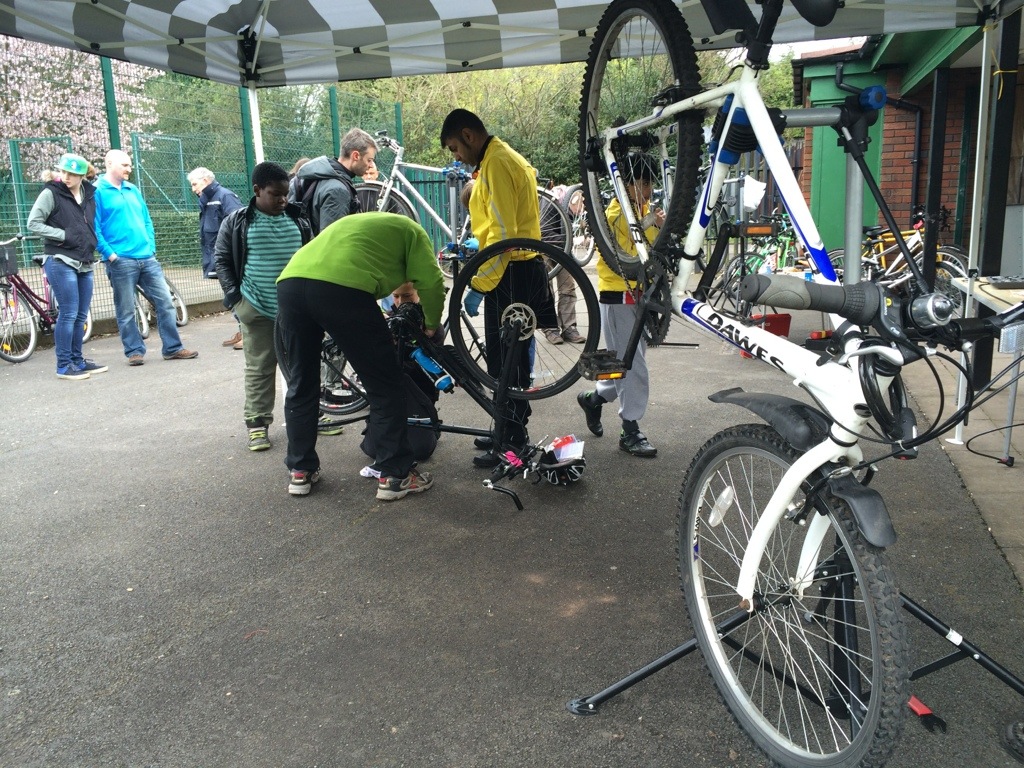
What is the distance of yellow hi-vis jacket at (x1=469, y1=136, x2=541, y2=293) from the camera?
412cm

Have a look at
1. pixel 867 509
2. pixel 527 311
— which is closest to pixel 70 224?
pixel 527 311

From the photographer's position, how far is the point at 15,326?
8.27 meters

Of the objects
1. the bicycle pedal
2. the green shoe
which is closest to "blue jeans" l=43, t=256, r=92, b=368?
the green shoe

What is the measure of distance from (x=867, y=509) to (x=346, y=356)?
2780mm

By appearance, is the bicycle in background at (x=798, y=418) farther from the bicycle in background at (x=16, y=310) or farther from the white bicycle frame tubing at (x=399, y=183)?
the bicycle in background at (x=16, y=310)

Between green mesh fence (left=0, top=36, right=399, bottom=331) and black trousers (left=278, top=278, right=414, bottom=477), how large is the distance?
19.4 feet

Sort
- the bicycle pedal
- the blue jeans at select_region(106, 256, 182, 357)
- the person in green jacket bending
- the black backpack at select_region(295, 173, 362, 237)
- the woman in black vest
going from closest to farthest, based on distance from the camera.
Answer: the bicycle pedal
the person in green jacket bending
the black backpack at select_region(295, 173, 362, 237)
the woman in black vest
the blue jeans at select_region(106, 256, 182, 357)

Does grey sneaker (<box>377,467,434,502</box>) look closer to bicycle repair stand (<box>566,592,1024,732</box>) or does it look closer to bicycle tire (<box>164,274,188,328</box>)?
bicycle repair stand (<box>566,592,1024,732</box>)

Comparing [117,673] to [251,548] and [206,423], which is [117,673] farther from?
[206,423]

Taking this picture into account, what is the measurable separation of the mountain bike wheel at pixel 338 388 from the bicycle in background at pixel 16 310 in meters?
3.90

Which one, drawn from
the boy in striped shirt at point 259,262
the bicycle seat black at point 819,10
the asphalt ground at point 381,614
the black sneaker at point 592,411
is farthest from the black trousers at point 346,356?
the bicycle seat black at point 819,10

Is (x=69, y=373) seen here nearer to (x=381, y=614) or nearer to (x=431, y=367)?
(x=431, y=367)

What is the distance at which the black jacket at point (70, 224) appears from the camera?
7.36 meters

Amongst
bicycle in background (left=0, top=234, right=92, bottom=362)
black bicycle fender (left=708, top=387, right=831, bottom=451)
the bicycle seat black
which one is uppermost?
the bicycle seat black
